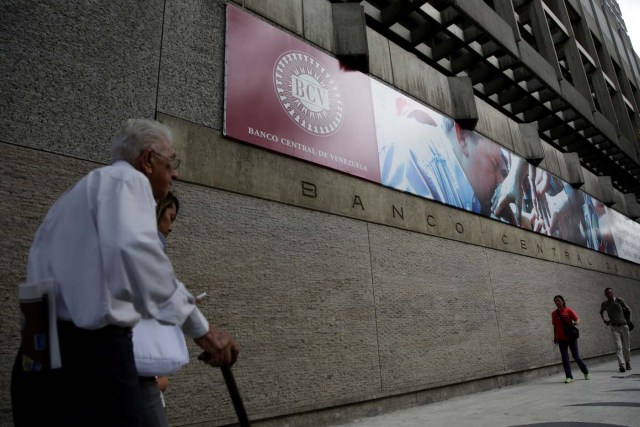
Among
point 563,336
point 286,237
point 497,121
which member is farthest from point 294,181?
point 497,121

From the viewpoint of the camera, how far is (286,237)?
5.03 metres

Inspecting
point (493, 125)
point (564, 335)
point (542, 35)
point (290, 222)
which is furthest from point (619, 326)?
point (542, 35)

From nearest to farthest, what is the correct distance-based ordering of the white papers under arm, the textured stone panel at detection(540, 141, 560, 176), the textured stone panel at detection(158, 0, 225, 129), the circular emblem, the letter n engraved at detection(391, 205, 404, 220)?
the white papers under arm < the textured stone panel at detection(158, 0, 225, 129) < the circular emblem < the letter n engraved at detection(391, 205, 404, 220) < the textured stone panel at detection(540, 141, 560, 176)

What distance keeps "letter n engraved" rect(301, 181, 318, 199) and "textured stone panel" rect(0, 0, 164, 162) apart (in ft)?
6.59

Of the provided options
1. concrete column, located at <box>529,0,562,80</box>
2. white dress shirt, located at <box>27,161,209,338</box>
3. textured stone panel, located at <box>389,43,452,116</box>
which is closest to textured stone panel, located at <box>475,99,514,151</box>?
textured stone panel, located at <box>389,43,452,116</box>

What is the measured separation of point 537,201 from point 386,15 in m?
6.04

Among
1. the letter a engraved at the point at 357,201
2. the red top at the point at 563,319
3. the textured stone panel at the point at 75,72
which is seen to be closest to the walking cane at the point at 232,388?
the textured stone panel at the point at 75,72

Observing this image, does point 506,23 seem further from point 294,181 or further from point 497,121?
Answer: point 294,181

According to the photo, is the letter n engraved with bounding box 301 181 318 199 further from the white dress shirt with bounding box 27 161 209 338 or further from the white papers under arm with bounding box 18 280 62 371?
the white papers under arm with bounding box 18 280 62 371

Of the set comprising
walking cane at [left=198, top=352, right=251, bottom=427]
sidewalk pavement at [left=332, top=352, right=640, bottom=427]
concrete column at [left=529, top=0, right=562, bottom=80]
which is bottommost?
sidewalk pavement at [left=332, top=352, right=640, bottom=427]

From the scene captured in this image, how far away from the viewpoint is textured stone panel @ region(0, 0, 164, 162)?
3.57 metres

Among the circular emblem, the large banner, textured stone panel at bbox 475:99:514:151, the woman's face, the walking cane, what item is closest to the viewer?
the walking cane

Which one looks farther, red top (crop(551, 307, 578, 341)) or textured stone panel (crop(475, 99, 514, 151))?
textured stone panel (crop(475, 99, 514, 151))

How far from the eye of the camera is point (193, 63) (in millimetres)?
4793
